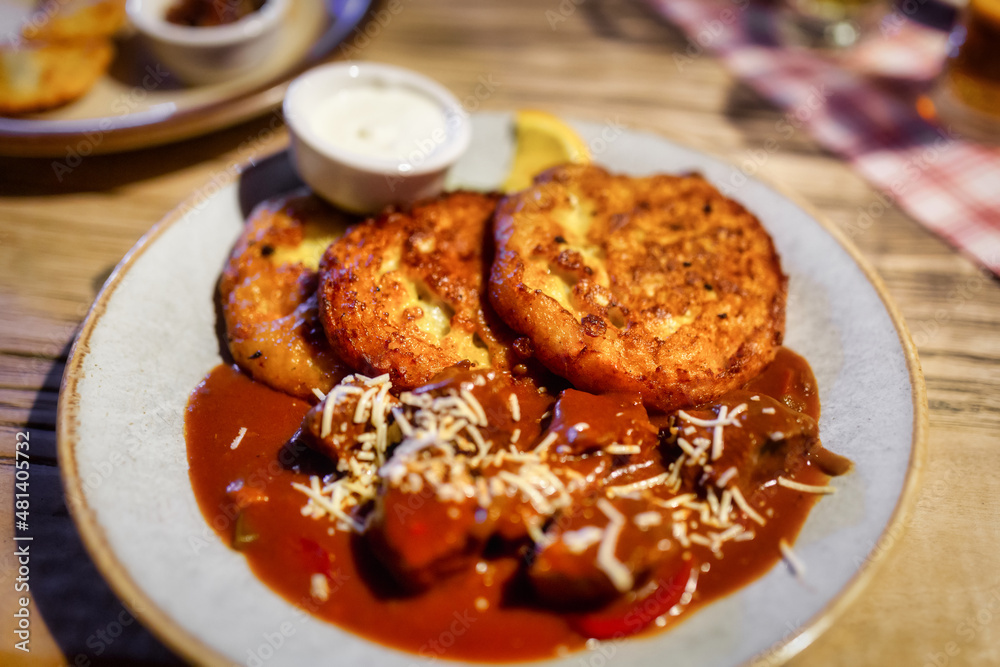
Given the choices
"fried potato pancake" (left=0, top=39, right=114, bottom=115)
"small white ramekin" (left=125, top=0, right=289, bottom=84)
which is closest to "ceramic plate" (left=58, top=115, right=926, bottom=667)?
"small white ramekin" (left=125, top=0, right=289, bottom=84)

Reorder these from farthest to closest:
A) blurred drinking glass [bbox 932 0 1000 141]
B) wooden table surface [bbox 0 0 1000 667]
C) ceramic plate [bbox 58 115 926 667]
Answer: blurred drinking glass [bbox 932 0 1000 141] < wooden table surface [bbox 0 0 1000 667] < ceramic plate [bbox 58 115 926 667]

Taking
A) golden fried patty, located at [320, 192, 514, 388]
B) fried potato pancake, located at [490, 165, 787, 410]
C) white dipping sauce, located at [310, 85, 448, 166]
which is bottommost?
golden fried patty, located at [320, 192, 514, 388]

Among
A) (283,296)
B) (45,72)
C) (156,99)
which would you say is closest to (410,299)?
(283,296)

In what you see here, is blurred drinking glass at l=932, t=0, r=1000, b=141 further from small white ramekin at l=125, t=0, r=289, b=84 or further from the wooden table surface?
small white ramekin at l=125, t=0, r=289, b=84

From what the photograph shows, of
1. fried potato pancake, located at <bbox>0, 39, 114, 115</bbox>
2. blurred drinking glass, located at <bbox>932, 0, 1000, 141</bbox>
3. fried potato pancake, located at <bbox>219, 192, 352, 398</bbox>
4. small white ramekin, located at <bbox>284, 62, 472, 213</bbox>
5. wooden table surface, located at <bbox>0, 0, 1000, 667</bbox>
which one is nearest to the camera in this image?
wooden table surface, located at <bbox>0, 0, 1000, 667</bbox>

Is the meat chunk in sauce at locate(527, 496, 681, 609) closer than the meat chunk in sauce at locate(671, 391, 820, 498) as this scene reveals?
Yes
